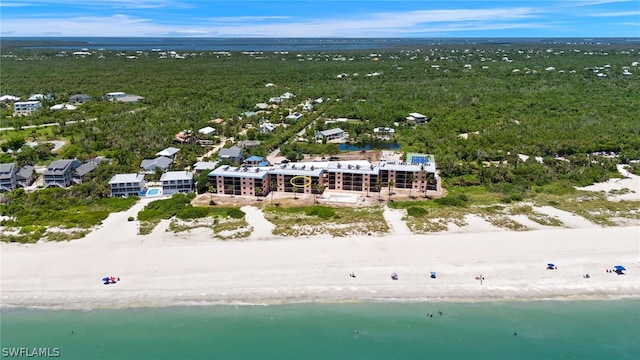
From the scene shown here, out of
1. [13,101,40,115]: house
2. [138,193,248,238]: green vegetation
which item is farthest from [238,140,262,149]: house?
[13,101,40,115]: house

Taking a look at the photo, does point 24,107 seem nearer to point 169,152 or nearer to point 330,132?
point 169,152

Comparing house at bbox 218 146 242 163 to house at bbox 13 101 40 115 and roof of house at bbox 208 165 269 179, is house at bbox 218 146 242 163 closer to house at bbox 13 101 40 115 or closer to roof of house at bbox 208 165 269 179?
roof of house at bbox 208 165 269 179

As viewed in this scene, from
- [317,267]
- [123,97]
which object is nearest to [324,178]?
[317,267]

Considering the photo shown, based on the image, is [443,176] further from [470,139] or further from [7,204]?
[7,204]

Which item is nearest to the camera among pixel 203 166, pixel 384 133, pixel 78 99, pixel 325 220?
pixel 325 220

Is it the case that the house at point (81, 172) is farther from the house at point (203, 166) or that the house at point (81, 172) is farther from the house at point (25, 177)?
the house at point (203, 166)
